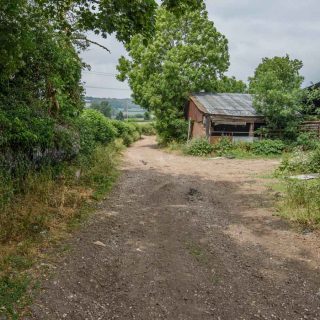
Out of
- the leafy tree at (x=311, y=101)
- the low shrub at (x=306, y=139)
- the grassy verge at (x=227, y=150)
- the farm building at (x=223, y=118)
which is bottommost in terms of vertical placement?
the grassy verge at (x=227, y=150)

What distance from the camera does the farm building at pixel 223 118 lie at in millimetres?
26500

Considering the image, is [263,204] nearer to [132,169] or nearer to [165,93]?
[132,169]

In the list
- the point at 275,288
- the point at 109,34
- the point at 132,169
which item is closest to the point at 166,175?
the point at 132,169

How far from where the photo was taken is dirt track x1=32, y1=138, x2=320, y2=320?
4.45m

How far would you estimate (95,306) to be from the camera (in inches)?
174

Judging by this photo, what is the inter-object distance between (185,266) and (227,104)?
79.1ft

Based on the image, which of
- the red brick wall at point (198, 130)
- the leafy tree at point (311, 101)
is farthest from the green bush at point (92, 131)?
the leafy tree at point (311, 101)

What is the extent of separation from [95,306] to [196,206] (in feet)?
18.6

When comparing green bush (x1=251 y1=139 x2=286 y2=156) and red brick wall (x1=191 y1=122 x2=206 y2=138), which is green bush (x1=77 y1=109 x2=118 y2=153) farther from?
green bush (x1=251 y1=139 x2=286 y2=156)

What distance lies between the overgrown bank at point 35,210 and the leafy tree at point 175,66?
18.6 m

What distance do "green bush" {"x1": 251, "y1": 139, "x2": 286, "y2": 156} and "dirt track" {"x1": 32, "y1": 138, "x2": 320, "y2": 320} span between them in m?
15.2

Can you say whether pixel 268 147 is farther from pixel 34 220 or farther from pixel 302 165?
pixel 34 220

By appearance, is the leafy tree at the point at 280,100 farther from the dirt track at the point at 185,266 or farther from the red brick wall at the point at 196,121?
the dirt track at the point at 185,266

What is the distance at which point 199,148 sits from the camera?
2509 cm
